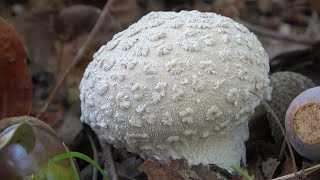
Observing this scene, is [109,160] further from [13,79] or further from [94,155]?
[13,79]

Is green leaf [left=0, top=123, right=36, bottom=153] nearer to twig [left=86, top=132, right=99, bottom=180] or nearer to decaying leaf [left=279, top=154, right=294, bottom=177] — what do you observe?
twig [left=86, top=132, right=99, bottom=180]

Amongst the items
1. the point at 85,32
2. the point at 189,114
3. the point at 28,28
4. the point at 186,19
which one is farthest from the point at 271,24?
the point at 189,114

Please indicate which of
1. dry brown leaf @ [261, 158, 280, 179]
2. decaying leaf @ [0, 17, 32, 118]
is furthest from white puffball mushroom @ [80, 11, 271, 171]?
decaying leaf @ [0, 17, 32, 118]

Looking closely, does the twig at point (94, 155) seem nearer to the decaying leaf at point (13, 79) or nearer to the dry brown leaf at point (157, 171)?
the dry brown leaf at point (157, 171)

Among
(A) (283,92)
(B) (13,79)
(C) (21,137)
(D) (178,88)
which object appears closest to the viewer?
(C) (21,137)

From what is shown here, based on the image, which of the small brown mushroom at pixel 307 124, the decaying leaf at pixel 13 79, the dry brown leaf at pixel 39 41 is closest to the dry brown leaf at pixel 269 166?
the small brown mushroom at pixel 307 124

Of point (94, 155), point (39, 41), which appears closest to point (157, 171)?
point (94, 155)

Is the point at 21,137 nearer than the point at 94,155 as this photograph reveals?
Yes
